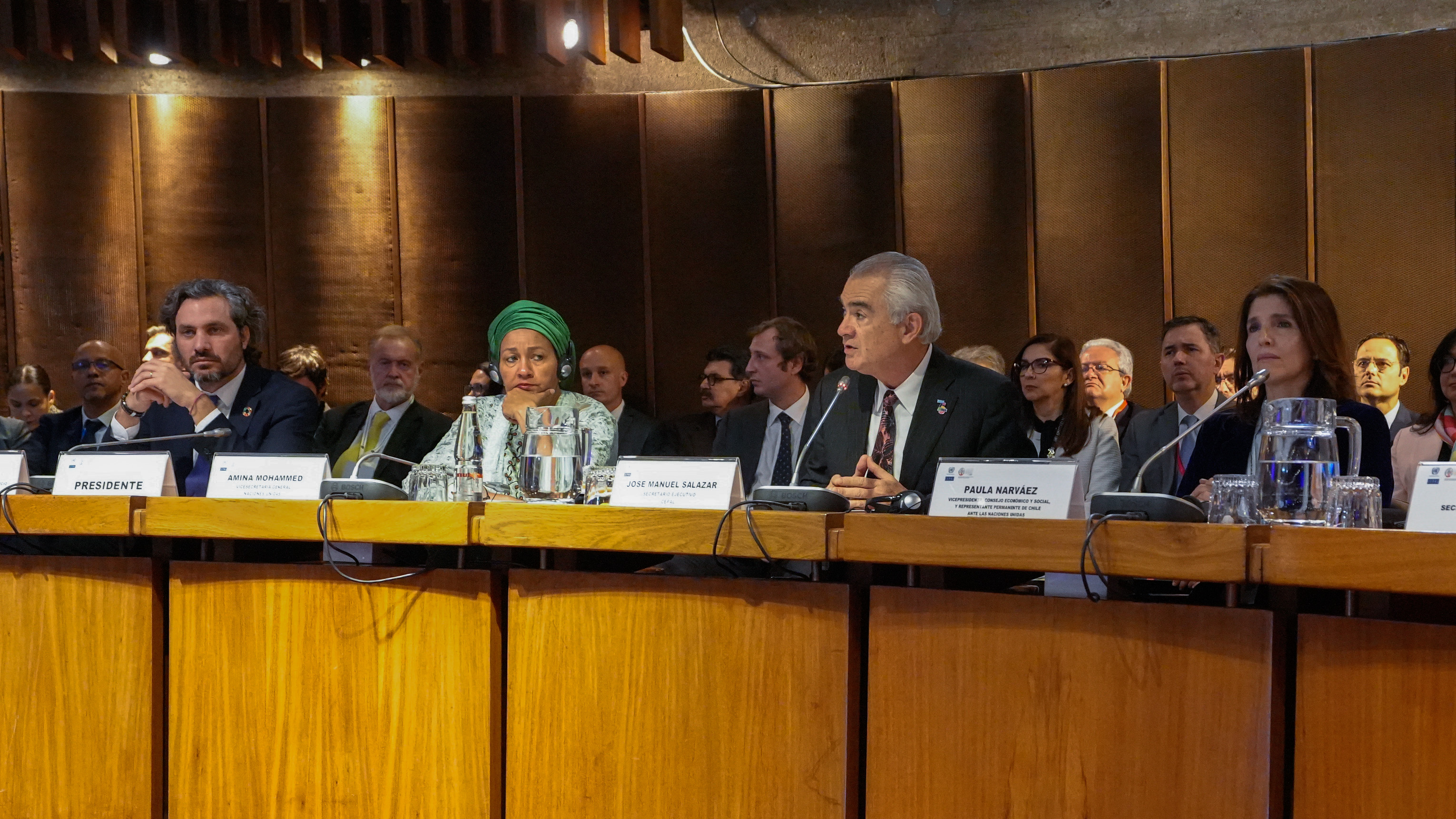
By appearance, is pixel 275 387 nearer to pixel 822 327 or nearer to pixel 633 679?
pixel 633 679

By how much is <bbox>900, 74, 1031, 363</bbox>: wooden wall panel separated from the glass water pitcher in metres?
3.10

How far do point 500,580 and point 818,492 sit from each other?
0.50m

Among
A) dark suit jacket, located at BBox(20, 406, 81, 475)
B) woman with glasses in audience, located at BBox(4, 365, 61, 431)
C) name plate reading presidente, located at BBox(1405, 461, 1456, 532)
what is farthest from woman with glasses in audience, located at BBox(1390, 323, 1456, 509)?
woman with glasses in audience, located at BBox(4, 365, 61, 431)

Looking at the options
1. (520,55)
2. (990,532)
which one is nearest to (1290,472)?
(990,532)

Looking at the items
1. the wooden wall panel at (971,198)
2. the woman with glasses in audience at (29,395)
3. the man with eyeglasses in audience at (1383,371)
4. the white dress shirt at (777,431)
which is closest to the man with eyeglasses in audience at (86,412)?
the woman with glasses in audience at (29,395)

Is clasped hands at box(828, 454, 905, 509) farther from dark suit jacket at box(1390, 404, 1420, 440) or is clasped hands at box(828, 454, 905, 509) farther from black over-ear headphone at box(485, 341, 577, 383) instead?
dark suit jacket at box(1390, 404, 1420, 440)

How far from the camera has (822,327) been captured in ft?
16.2

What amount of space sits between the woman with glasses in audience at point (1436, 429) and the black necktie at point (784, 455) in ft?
4.87

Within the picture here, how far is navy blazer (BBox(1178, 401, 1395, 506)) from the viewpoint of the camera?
2.08 m

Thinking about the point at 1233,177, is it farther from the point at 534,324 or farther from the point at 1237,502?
the point at 1237,502

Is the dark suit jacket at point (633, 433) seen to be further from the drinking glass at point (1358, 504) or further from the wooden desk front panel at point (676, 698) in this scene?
the drinking glass at point (1358, 504)

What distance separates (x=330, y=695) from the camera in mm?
1907

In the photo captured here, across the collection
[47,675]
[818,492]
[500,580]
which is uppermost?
[818,492]

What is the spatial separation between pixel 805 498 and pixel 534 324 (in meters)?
1.25
